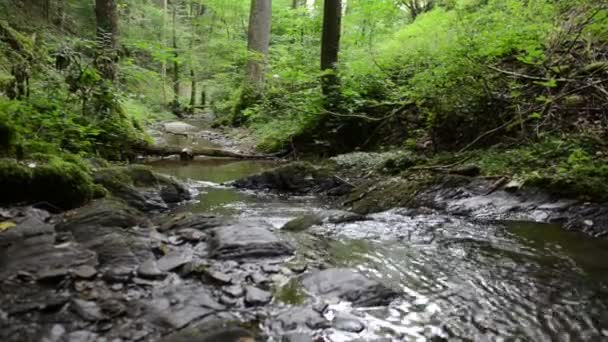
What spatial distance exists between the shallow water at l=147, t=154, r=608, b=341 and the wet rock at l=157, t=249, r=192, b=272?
100cm

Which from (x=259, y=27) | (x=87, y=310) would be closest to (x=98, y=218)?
(x=87, y=310)

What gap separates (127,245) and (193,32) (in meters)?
23.8

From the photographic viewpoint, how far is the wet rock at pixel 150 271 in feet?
9.81

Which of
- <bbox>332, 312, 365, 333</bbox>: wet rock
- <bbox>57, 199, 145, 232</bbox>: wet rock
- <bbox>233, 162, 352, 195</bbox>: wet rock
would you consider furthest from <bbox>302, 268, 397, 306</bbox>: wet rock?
<bbox>233, 162, 352, 195</bbox>: wet rock

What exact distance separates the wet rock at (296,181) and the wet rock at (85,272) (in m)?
4.41

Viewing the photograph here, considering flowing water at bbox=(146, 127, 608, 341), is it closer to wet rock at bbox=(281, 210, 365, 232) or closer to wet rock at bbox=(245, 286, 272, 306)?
wet rock at bbox=(281, 210, 365, 232)

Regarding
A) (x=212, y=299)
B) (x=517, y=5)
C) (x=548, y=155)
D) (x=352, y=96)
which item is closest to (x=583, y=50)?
(x=517, y=5)

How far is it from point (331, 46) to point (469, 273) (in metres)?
7.10

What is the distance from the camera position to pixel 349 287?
304 centimetres

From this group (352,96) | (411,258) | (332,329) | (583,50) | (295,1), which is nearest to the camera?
(332,329)

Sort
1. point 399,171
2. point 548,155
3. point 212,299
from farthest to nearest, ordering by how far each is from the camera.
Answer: point 399,171
point 548,155
point 212,299

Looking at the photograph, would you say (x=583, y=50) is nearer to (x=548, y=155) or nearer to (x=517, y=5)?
(x=517, y=5)

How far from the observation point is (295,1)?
23.0m

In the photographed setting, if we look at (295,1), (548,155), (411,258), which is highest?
(295,1)
